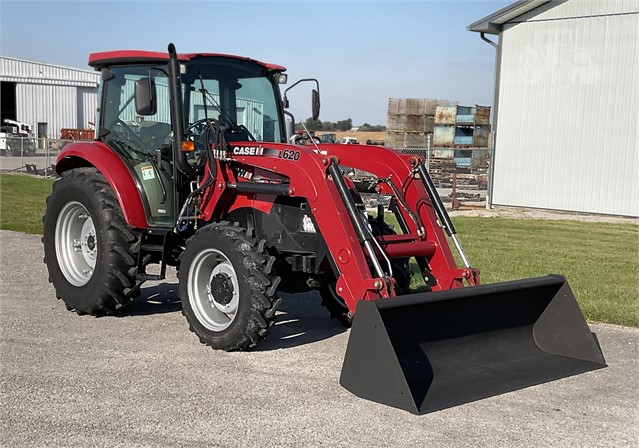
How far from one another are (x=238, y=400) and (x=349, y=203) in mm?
1659

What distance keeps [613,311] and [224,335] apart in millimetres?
4163

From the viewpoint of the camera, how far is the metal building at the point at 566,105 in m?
18.4

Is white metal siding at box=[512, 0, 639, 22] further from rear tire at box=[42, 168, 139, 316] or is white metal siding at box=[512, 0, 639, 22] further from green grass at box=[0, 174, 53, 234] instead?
rear tire at box=[42, 168, 139, 316]

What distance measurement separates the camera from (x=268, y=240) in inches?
271

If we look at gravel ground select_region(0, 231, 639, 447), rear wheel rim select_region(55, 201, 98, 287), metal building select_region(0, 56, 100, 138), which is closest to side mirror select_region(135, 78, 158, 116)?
rear wheel rim select_region(55, 201, 98, 287)

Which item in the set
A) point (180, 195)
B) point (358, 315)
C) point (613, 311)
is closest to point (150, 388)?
point (358, 315)

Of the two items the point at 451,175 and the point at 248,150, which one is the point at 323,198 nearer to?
the point at 248,150

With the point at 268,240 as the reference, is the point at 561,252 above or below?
below

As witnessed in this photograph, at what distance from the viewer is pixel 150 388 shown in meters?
5.54

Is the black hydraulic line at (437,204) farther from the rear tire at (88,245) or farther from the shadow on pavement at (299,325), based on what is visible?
the rear tire at (88,245)

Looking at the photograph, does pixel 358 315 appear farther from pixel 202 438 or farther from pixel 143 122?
pixel 143 122

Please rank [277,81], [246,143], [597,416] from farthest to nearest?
1. [277,81]
2. [246,143]
3. [597,416]

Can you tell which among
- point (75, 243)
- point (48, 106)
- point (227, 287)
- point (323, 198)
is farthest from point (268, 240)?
point (48, 106)

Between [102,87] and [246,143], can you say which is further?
[102,87]
